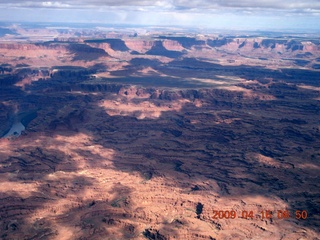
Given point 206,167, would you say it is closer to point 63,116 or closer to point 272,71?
point 63,116

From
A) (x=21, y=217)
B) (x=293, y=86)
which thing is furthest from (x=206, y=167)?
(x=293, y=86)
